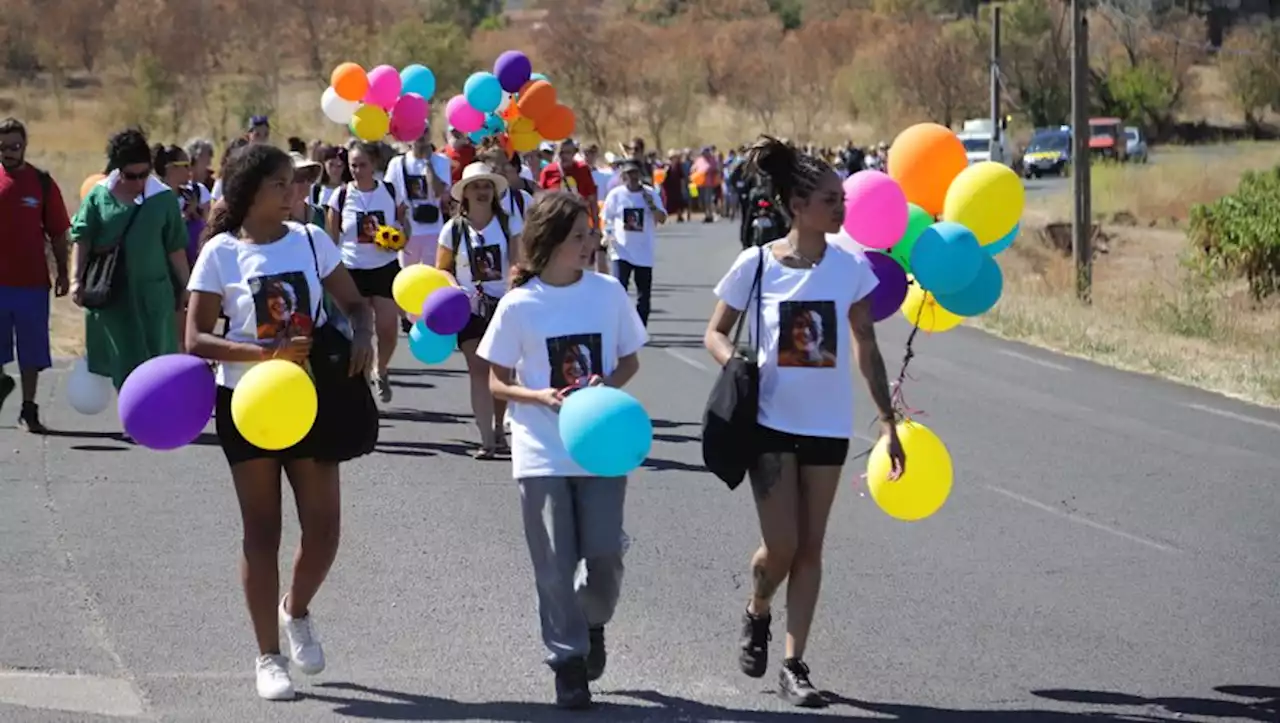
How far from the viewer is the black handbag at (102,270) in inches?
456

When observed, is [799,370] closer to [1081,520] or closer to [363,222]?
[1081,520]

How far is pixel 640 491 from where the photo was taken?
419 inches

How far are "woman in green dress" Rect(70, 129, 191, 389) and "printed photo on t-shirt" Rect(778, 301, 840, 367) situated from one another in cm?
622

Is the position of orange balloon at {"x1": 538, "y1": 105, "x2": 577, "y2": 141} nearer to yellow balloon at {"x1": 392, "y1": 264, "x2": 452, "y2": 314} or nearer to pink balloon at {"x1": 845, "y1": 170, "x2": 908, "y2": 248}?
yellow balloon at {"x1": 392, "y1": 264, "x2": 452, "y2": 314}

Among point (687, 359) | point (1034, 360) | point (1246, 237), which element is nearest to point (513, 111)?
point (687, 359)

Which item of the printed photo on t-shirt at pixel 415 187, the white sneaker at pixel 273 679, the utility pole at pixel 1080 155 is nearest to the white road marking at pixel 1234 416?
the printed photo on t-shirt at pixel 415 187

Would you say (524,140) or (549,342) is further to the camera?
(524,140)

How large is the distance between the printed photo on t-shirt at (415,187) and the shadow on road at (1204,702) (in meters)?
8.58

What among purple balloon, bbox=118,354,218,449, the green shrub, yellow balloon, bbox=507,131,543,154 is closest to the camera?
purple balloon, bbox=118,354,218,449

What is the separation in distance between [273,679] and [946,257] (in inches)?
107

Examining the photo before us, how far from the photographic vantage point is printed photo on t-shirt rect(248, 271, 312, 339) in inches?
244

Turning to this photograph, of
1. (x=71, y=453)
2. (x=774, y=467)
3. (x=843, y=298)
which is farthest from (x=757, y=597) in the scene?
(x=71, y=453)

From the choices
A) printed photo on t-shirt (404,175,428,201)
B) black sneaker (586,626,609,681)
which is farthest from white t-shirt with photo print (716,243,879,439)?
printed photo on t-shirt (404,175,428,201)

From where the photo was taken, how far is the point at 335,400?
6.33 m
